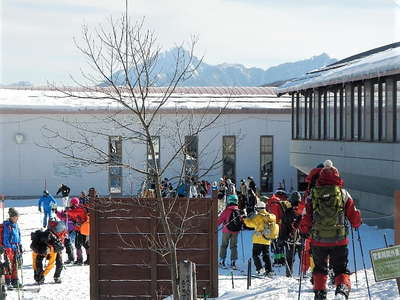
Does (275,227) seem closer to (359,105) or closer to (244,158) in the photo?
(359,105)

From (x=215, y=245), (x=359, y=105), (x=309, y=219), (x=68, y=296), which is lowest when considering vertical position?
(x=68, y=296)

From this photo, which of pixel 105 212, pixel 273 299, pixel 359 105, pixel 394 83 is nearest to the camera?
pixel 273 299

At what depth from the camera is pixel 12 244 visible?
1233 cm

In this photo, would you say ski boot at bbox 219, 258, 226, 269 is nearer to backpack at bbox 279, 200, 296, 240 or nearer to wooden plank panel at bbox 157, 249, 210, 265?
backpack at bbox 279, 200, 296, 240

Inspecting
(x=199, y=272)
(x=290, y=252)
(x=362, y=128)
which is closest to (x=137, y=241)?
(x=199, y=272)

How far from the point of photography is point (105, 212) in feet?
36.2

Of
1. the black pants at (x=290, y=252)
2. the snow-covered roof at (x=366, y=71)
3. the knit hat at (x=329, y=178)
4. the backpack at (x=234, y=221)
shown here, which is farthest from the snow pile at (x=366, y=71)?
the knit hat at (x=329, y=178)

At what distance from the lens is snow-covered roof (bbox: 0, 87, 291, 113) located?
3116cm

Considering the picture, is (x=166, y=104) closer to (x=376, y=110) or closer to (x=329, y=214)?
(x=376, y=110)

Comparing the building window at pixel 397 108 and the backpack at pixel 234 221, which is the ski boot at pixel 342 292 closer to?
the backpack at pixel 234 221

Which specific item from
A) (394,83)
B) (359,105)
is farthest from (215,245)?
(359,105)

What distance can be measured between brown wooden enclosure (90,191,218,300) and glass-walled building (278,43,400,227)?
7.45 m

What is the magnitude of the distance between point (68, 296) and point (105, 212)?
1994 millimetres

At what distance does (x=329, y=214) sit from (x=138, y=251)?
397 centimetres
